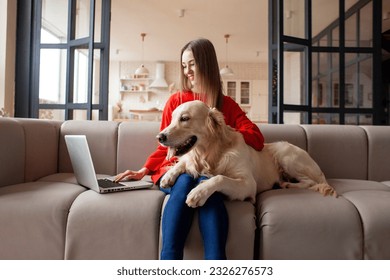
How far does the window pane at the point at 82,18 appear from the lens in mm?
3191

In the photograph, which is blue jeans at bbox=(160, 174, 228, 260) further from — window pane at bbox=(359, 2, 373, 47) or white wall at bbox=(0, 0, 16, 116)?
white wall at bbox=(0, 0, 16, 116)

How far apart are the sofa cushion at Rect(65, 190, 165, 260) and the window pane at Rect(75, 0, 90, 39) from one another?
2379mm

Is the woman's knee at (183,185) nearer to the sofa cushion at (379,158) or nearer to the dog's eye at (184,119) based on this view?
the dog's eye at (184,119)

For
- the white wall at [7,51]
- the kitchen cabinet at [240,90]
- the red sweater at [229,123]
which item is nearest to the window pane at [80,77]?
the white wall at [7,51]

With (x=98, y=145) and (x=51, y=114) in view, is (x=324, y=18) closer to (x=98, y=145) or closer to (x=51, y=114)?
(x=98, y=145)

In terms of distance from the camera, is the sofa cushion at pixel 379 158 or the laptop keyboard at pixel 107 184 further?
the sofa cushion at pixel 379 158

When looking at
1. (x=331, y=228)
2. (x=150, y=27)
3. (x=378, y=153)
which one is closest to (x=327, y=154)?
(x=378, y=153)

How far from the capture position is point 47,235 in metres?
1.42

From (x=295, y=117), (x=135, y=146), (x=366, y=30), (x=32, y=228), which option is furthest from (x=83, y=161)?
(x=366, y=30)

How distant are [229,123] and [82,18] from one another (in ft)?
7.33

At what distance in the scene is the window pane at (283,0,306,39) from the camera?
3.04 m

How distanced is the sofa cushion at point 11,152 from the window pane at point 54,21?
1.78 meters

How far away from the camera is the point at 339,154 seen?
7.25ft

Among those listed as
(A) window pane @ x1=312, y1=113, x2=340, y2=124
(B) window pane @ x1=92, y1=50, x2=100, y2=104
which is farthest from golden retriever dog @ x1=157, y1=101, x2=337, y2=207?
(B) window pane @ x1=92, y1=50, x2=100, y2=104
